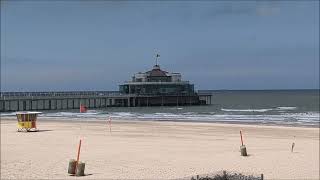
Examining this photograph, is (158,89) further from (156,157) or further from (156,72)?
(156,157)

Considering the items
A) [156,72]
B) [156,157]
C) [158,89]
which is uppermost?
[156,72]

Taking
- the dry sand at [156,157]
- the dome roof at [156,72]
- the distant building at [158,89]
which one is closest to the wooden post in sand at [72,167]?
the dry sand at [156,157]

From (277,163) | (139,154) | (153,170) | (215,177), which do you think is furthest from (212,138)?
(215,177)

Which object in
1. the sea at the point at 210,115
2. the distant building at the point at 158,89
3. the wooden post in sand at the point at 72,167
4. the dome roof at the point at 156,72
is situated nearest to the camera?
the wooden post in sand at the point at 72,167

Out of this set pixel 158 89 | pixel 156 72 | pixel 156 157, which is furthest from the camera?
pixel 156 72

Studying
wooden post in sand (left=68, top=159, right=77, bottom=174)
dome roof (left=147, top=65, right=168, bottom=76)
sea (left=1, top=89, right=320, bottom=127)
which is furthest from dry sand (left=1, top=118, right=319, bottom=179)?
dome roof (left=147, top=65, right=168, bottom=76)

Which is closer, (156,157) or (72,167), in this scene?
(72,167)

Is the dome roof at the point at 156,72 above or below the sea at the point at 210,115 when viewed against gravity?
above

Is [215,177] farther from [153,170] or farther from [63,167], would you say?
[63,167]

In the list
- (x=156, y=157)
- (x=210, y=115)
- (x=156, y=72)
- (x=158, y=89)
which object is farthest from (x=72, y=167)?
(x=156, y=72)

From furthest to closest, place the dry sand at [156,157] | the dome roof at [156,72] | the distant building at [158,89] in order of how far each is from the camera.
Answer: the dome roof at [156,72], the distant building at [158,89], the dry sand at [156,157]

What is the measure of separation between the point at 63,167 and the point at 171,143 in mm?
8656

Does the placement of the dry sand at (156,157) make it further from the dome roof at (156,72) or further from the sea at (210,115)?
the dome roof at (156,72)

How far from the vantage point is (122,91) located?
309ft
